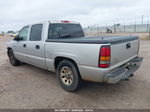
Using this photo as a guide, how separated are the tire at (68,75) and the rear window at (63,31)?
3.18 feet

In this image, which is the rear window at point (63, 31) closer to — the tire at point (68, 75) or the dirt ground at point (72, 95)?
the tire at point (68, 75)

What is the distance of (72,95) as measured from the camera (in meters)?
3.01

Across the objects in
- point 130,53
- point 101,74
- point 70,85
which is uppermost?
point 130,53

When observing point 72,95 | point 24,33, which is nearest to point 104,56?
point 72,95

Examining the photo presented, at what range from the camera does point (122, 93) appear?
9.92ft

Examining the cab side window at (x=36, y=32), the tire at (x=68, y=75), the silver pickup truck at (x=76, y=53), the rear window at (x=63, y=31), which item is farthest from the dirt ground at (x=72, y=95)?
the rear window at (x=63, y=31)

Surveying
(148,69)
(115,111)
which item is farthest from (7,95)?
(148,69)

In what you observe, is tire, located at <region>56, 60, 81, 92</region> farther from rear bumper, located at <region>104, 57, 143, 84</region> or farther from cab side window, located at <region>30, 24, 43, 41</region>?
cab side window, located at <region>30, 24, 43, 41</region>

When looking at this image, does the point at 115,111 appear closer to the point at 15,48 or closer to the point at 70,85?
the point at 70,85

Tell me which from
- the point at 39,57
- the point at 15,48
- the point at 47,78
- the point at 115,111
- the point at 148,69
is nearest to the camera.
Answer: the point at 115,111

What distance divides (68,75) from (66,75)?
2.8 inches

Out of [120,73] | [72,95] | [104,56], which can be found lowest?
[72,95]

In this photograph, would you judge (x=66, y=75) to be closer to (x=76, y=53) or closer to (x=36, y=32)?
(x=76, y=53)

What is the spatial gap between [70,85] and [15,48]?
321cm
